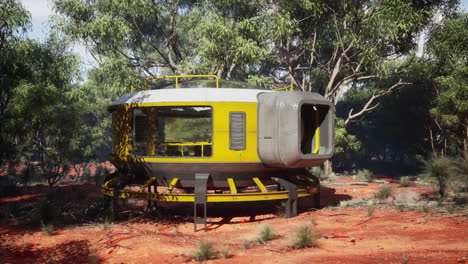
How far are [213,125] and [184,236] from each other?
130 inches

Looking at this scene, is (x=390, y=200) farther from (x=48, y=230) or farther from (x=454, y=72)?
(x=48, y=230)

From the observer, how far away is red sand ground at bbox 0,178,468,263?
730 centimetres

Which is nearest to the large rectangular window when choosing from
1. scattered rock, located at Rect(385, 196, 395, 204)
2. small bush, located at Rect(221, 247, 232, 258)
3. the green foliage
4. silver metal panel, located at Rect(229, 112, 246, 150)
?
silver metal panel, located at Rect(229, 112, 246, 150)

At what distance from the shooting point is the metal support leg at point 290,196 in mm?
11531

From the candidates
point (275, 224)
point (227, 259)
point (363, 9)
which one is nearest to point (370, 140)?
point (363, 9)

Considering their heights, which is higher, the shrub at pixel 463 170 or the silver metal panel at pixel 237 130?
the silver metal panel at pixel 237 130

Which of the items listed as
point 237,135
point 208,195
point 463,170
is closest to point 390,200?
point 463,170

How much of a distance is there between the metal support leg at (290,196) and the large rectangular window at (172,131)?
9.09 feet

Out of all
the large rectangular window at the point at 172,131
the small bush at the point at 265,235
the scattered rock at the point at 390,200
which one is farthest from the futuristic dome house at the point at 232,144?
the scattered rock at the point at 390,200

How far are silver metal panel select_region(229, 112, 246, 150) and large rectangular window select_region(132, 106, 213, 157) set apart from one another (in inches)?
26.2

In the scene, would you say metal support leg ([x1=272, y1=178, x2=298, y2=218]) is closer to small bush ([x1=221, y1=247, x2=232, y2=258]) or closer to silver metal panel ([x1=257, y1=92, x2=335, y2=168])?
silver metal panel ([x1=257, y1=92, x2=335, y2=168])

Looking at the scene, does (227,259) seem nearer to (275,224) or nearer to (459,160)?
(275,224)

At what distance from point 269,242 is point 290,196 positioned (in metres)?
2.96

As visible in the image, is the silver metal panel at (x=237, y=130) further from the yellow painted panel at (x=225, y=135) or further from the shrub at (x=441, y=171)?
the shrub at (x=441, y=171)
